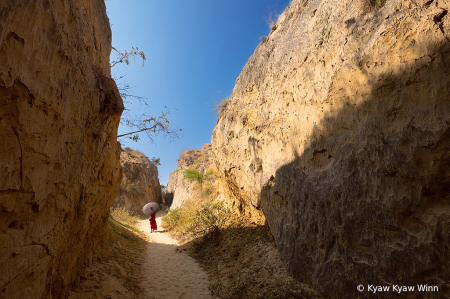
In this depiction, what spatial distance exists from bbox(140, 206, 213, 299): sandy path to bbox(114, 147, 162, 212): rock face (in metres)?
13.2

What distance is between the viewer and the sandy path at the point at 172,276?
5.08 m

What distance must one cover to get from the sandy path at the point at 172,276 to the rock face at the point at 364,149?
7.97 feet

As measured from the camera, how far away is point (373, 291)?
10.00 ft

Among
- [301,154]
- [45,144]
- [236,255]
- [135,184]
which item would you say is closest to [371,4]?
[301,154]

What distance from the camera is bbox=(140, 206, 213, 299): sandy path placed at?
5078 millimetres

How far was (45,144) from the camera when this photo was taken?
2729mm

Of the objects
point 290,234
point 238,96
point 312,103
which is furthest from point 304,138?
point 238,96

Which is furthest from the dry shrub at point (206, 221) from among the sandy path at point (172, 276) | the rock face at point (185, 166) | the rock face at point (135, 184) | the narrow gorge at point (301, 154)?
the rock face at point (135, 184)

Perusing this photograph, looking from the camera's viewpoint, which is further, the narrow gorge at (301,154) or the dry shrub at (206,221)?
the dry shrub at (206,221)

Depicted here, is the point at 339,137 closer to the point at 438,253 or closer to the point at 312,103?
the point at 312,103

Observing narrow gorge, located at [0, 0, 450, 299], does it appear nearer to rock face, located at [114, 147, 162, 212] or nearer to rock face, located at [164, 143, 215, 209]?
rock face, located at [164, 143, 215, 209]

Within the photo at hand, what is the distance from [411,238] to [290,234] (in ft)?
7.22

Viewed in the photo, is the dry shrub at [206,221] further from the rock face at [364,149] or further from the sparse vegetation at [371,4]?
the sparse vegetation at [371,4]

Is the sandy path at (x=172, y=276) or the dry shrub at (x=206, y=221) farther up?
the dry shrub at (x=206, y=221)
